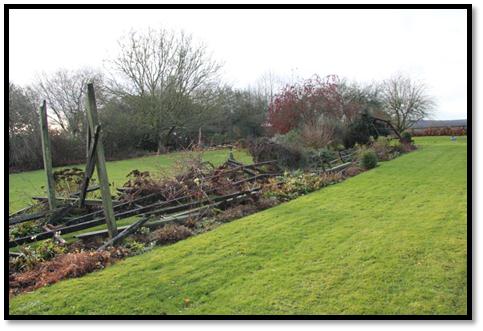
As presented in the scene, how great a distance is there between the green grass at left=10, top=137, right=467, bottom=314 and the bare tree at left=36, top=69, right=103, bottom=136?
13.0 meters

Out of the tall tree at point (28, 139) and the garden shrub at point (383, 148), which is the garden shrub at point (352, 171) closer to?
the garden shrub at point (383, 148)

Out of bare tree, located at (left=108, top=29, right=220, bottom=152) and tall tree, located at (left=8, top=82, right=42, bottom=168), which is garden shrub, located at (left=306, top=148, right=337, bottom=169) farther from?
bare tree, located at (left=108, top=29, right=220, bottom=152)

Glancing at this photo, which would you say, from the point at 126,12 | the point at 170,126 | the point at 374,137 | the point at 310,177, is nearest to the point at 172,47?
the point at 170,126

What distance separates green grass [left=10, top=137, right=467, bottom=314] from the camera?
3.52m

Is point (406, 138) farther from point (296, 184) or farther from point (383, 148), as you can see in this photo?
point (296, 184)

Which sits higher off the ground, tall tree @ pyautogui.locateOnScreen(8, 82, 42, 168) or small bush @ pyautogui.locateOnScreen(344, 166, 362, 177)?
tall tree @ pyautogui.locateOnScreen(8, 82, 42, 168)

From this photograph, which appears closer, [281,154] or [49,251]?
[49,251]

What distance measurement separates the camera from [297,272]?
429 cm

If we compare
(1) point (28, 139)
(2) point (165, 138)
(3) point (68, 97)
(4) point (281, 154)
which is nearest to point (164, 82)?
(2) point (165, 138)

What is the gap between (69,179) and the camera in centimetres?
898

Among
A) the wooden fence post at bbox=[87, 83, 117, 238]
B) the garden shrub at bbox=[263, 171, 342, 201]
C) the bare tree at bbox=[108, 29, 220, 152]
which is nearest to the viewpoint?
the wooden fence post at bbox=[87, 83, 117, 238]

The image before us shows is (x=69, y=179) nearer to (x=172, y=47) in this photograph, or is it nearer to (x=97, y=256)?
(x=97, y=256)

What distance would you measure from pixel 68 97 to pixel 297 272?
1837cm

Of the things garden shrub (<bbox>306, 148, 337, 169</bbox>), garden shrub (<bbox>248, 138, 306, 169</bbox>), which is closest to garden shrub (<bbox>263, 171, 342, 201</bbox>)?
garden shrub (<bbox>248, 138, 306, 169</bbox>)
